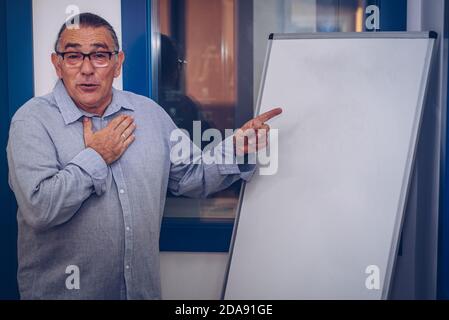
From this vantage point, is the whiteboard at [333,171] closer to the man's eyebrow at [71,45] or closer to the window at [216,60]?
the window at [216,60]

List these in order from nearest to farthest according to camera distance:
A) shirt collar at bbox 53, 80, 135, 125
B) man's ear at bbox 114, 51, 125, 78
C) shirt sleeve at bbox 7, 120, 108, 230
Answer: shirt sleeve at bbox 7, 120, 108, 230 → shirt collar at bbox 53, 80, 135, 125 → man's ear at bbox 114, 51, 125, 78

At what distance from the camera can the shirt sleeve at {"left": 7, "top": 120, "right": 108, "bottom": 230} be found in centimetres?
146

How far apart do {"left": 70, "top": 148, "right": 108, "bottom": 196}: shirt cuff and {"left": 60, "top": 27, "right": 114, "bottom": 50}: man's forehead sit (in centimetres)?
35

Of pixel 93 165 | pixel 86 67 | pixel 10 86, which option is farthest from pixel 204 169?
A: pixel 10 86

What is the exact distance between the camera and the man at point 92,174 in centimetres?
151

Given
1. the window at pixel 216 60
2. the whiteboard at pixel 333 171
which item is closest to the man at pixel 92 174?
the whiteboard at pixel 333 171

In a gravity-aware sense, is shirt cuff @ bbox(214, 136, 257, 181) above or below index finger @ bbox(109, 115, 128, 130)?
below

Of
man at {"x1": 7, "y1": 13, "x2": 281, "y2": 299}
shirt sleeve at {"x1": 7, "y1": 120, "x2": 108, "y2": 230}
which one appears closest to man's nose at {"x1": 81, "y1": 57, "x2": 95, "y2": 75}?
man at {"x1": 7, "y1": 13, "x2": 281, "y2": 299}

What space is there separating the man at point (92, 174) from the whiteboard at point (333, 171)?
12 centimetres

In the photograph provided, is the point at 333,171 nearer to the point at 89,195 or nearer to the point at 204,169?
the point at 204,169

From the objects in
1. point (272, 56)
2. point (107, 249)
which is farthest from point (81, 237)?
point (272, 56)

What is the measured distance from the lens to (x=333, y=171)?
5.28ft

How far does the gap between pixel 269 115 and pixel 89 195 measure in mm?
611

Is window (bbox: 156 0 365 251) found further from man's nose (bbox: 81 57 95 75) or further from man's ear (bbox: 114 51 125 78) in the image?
man's nose (bbox: 81 57 95 75)
